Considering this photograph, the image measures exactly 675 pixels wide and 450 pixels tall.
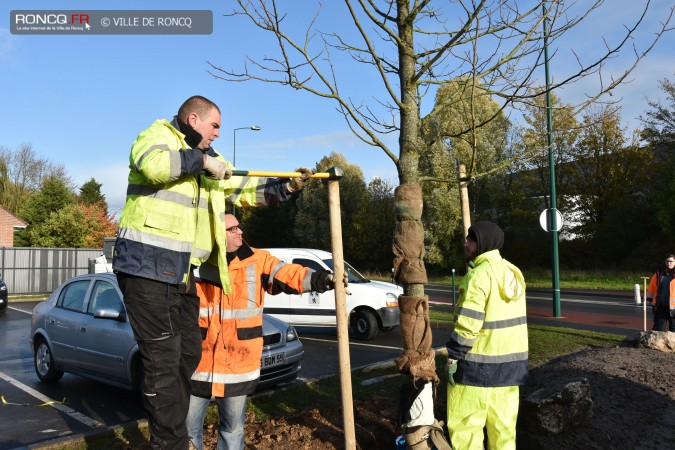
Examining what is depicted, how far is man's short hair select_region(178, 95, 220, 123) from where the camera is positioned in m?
3.07

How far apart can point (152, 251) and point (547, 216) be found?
45.5 feet

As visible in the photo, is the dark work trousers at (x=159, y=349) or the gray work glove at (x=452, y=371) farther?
the gray work glove at (x=452, y=371)

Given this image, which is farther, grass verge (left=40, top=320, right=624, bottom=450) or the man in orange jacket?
grass verge (left=40, top=320, right=624, bottom=450)

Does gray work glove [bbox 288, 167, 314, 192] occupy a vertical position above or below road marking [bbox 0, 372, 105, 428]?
above

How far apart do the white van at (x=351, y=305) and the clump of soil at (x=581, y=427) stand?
4872 mm

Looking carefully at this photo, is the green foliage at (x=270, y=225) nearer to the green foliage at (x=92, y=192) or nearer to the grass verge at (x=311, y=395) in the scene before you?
the green foliage at (x=92, y=192)

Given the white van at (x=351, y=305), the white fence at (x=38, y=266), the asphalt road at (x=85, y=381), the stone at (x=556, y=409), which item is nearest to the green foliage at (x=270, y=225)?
the white fence at (x=38, y=266)

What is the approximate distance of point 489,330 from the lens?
147 inches

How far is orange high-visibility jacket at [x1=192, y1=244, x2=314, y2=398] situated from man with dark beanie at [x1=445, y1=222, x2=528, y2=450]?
3.52 ft

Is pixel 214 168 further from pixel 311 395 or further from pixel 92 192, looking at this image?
pixel 92 192

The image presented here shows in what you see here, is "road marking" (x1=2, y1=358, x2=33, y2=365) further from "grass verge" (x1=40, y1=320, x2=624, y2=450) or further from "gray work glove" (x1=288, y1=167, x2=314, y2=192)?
"gray work glove" (x1=288, y1=167, x2=314, y2=192)

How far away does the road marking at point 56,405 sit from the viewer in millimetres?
6230

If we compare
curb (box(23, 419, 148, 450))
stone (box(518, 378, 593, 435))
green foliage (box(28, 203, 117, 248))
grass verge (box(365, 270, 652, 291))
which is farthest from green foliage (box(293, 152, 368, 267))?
stone (box(518, 378, 593, 435))

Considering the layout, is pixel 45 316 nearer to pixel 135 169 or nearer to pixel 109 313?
pixel 109 313
